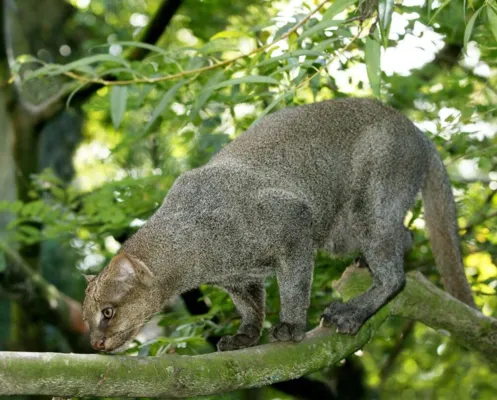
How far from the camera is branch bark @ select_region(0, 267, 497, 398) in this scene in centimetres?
304

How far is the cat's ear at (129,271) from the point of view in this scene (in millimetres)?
4441

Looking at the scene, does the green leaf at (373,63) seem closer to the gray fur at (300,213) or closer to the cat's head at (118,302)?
the gray fur at (300,213)

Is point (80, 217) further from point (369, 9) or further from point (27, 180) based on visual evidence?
point (369, 9)

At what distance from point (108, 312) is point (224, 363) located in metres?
0.98

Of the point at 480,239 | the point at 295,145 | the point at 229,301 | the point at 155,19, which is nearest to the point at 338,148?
the point at 295,145

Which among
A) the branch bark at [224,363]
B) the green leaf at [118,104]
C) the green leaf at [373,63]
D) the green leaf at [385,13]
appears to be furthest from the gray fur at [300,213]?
the green leaf at [385,13]

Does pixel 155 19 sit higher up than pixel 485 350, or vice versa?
pixel 155 19

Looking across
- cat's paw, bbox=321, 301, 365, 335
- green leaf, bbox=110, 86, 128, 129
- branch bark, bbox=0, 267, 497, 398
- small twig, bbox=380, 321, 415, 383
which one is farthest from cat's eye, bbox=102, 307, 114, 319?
small twig, bbox=380, 321, 415, 383

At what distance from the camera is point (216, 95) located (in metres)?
5.91

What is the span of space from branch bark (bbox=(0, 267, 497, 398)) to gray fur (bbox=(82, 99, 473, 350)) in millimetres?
157

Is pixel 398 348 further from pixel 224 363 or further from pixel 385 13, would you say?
pixel 385 13

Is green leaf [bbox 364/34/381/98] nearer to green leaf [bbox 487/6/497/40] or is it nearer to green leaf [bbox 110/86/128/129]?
green leaf [bbox 487/6/497/40]

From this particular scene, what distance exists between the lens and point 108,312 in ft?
14.3

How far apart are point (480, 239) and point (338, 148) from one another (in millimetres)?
2250
